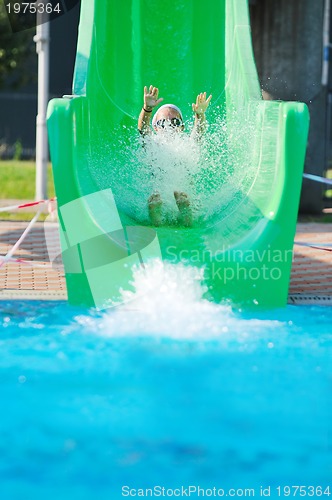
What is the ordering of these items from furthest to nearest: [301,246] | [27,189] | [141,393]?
[27,189], [301,246], [141,393]

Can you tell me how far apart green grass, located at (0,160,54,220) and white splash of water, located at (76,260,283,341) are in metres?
3.50

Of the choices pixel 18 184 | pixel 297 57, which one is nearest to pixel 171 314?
pixel 297 57

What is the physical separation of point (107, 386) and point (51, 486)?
0.95 metres

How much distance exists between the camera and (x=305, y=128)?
4.76m

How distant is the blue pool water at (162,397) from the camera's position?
2.74 meters

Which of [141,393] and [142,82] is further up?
[142,82]

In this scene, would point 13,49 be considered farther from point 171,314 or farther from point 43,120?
point 171,314

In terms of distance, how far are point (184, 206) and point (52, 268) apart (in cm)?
111

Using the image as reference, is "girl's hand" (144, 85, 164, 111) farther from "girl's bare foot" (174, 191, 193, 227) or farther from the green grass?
the green grass

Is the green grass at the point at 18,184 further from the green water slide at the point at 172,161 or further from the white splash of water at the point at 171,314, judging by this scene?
the white splash of water at the point at 171,314

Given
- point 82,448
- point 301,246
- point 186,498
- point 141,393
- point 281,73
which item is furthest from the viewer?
point 281,73

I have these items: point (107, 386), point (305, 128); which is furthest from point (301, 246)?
point (107, 386)

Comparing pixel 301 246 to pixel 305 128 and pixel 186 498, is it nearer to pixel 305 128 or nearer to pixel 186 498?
pixel 305 128

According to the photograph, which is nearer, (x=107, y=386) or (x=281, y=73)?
(x=107, y=386)
